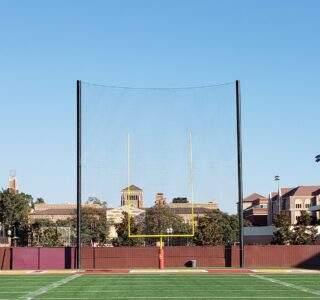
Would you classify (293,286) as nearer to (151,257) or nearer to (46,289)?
(46,289)

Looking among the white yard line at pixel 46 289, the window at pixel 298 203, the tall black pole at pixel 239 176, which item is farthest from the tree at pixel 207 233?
the window at pixel 298 203

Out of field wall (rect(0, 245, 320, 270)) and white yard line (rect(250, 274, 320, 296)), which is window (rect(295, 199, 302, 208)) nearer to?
field wall (rect(0, 245, 320, 270))

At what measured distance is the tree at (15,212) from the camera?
110 metres

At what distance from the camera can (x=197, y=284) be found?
73.4 ft

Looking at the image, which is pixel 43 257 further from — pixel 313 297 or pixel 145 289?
pixel 313 297

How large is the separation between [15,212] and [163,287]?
92.8m

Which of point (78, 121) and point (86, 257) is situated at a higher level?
point (78, 121)

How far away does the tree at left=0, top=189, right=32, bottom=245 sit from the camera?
109544 millimetres

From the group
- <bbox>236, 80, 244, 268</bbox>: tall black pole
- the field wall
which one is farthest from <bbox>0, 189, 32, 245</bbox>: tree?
<bbox>236, 80, 244, 268</bbox>: tall black pole

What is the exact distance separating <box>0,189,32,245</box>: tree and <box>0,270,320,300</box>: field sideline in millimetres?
85011

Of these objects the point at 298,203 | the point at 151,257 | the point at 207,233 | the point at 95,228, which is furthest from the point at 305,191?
the point at 151,257

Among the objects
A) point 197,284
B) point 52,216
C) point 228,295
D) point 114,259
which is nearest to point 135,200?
point 114,259

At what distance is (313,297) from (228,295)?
240cm

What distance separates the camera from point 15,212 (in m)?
110
